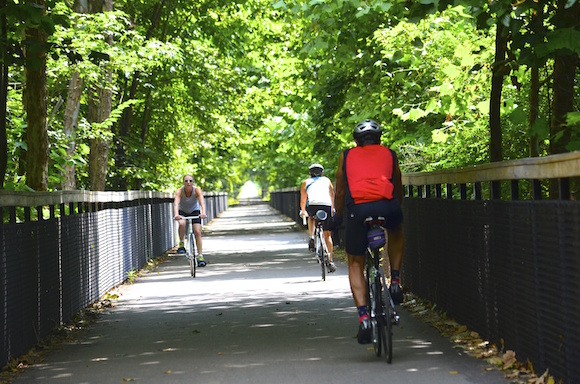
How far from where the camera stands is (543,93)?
15008mm

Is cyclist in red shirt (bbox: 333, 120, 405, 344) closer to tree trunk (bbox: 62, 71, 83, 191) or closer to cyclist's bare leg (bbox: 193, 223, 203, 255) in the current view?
tree trunk (bbox: 62, 71, 83, 191)

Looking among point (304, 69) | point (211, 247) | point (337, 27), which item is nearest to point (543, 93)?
point (337, 27)

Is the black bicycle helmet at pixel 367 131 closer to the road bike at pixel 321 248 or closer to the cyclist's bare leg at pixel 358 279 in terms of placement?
the cyclist's bare leg at pixel 358 279

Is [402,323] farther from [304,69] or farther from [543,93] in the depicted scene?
[304,69]

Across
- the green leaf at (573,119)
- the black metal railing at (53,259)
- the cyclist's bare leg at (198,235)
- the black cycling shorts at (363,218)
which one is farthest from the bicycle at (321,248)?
the green leaf at (573,119)

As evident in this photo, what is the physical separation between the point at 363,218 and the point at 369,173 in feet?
1.23

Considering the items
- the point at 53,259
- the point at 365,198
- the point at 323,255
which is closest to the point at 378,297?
the point at 365,198

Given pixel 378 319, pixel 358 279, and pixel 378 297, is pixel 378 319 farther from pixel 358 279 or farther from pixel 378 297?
pixel 358 279

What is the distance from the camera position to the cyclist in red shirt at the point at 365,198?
8633 mm

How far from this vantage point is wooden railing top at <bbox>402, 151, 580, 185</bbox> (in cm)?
652

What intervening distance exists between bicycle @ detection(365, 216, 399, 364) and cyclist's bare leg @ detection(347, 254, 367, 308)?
0.21 ft

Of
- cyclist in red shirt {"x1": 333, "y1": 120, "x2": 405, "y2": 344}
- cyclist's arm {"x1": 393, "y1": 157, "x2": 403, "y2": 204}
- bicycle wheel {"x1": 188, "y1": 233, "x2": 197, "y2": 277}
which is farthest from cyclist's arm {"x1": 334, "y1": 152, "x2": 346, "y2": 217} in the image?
bicycle wheel {"x1": 188, "y1": 233, "x2": 197, "y2": 277}

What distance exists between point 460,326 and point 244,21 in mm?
24227

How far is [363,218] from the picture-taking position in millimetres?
8625
